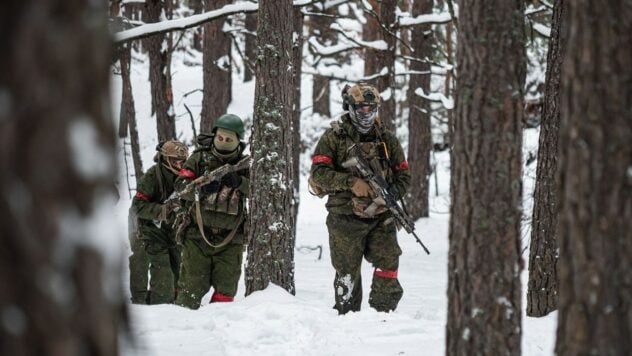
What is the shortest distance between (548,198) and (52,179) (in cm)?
505

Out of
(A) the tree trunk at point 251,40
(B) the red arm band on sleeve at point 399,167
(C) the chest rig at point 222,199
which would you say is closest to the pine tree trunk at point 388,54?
(B) the red arm band on sleeve at point 399,167

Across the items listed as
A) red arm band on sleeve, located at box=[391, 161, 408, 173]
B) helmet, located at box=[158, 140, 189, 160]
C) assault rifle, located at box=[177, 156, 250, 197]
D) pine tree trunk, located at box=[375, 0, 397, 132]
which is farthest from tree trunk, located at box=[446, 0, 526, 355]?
pine tree trunk, located at box=[375, 0, 397, 132]

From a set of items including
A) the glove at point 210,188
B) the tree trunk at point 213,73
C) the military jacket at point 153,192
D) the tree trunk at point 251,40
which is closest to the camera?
the glove at point 210,188

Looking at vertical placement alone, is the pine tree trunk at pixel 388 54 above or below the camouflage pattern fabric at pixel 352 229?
above

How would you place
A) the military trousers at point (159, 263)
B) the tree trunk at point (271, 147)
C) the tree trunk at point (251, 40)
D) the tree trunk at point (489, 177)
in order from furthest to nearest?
the tree trunk at point (251, 40) → the military trousers at point (159, 263) → the tree trunk at point (271, 147) → the tree trunk at point (489, 177)

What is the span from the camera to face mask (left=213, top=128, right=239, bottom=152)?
22.6 feet

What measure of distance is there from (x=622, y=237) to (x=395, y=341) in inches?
108

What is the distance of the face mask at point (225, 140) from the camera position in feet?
22.6

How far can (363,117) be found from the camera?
6562 mm

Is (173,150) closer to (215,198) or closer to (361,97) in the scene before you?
(215,198)

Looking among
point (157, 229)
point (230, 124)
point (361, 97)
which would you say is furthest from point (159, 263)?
point (361, 97)

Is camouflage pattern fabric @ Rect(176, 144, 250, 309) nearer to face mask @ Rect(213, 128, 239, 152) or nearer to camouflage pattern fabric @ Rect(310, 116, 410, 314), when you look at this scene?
face mask @ Rect(213, 128, 239, 152)

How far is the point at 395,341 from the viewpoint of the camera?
5.02m

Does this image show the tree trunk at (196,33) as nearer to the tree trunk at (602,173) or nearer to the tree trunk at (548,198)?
the tree trunk at (548,198)
